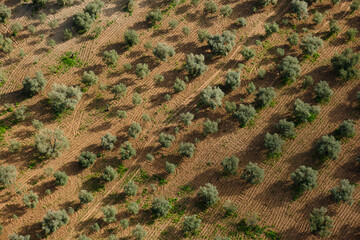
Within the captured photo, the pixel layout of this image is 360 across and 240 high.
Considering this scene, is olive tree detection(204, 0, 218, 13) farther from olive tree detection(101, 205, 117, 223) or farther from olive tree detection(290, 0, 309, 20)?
olive tree detection(101, 205, 117, 223)

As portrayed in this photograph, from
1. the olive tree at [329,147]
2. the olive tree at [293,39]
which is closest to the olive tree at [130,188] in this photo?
the olive tree at [329,147]

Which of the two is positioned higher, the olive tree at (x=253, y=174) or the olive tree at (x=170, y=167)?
the olive tree at (x=170, y=167)

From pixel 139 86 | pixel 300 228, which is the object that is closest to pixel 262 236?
pixel 300 228

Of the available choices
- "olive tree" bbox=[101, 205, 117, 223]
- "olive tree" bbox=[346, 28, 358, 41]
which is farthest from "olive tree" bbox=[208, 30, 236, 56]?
"olive tree" bbox=[101, 205, 117, 223]

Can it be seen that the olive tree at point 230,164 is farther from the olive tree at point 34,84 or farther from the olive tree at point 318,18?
the olive tree at point 34,84

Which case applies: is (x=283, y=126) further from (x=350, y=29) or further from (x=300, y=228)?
(x=350, y=29)
